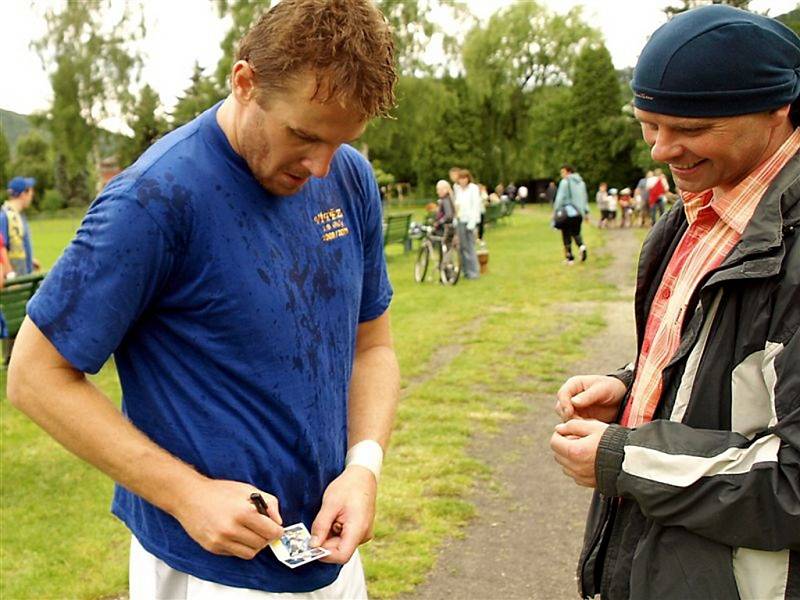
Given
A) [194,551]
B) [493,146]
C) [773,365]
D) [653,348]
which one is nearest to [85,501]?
[194,551]

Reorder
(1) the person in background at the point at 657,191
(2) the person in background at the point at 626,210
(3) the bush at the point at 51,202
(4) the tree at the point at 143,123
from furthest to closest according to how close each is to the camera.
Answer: (3) the bush at the point at 51,202 → (4) the tree at the point at 143,123 → (2) the person in background at the point at 626,210 → (1) the person in background at the point at 657,191

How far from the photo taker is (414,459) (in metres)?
6.10

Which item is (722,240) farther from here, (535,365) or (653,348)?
(535,365)

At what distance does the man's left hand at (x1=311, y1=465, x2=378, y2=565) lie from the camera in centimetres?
197

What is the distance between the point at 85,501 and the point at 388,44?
181 inches

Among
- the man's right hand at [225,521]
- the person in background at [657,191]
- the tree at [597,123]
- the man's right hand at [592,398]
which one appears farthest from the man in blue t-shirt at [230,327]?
the tree at [597,123]

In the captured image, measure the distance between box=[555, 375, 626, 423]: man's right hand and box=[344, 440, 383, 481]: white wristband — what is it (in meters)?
0.53

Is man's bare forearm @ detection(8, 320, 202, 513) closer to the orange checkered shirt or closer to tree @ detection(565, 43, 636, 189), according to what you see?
the orange checkered shirt

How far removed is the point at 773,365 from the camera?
66.9 inches

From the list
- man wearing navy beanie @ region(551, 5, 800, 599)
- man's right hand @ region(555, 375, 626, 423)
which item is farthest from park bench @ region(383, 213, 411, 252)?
man wearing navy beanie @ region(551, 5, 800, 599)

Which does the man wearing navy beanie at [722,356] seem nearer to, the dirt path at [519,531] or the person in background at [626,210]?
the dirt path at [519,531]

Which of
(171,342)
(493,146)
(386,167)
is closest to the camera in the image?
(171,342)

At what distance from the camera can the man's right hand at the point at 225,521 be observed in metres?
1.76

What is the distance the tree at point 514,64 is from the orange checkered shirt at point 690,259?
44.3m
